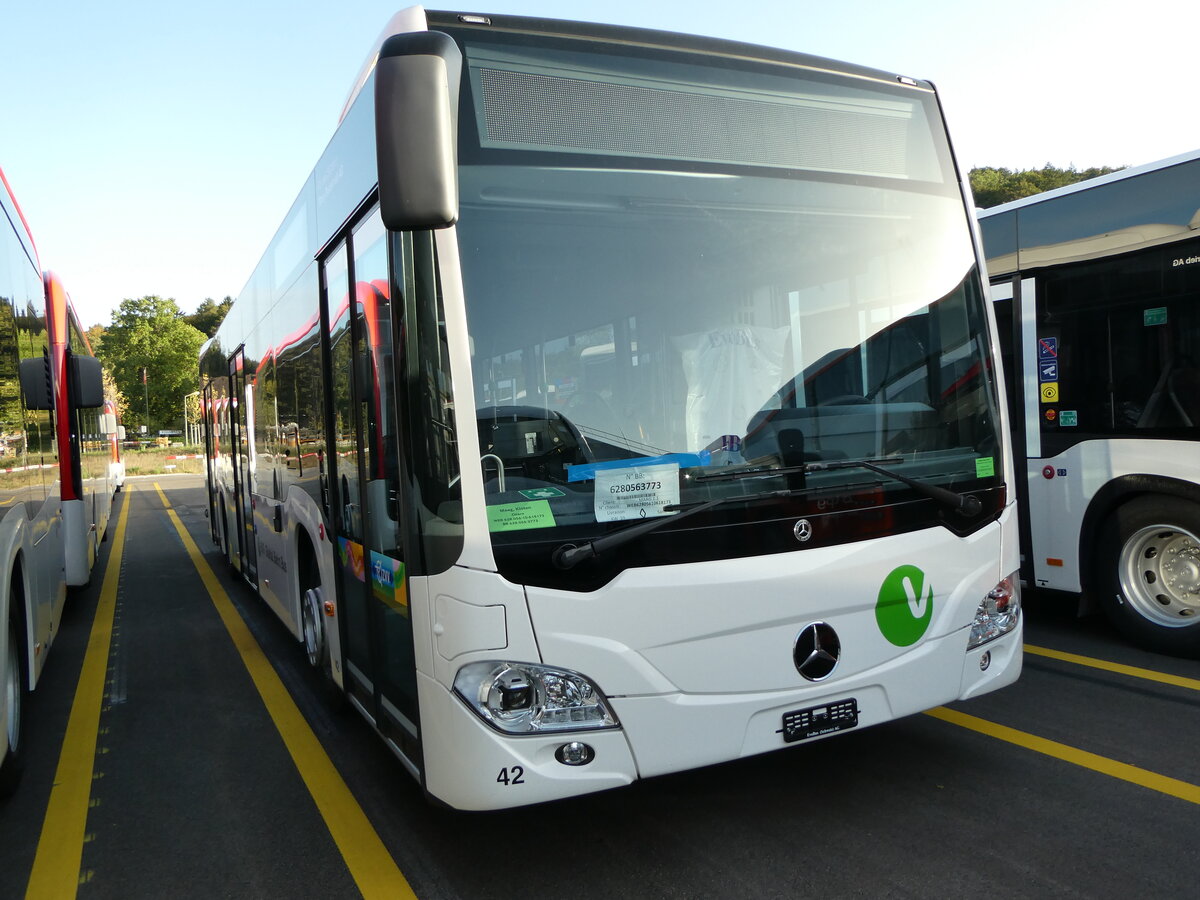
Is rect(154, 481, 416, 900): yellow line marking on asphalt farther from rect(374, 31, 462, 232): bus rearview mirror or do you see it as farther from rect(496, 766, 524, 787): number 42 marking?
rect(374, 31, 462, 232): bus rearview mirror

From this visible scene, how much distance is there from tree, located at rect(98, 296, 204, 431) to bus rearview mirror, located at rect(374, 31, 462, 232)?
3128 inches

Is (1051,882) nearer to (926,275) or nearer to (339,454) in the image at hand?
(926,275)

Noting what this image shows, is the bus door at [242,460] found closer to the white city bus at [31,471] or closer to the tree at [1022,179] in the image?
the white city bus at [31,471]

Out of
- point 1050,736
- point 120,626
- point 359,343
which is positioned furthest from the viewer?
point 120,626

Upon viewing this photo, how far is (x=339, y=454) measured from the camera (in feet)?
14.8

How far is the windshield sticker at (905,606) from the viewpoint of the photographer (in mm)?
3455

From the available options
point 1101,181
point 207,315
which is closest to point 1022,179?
point 1101,181

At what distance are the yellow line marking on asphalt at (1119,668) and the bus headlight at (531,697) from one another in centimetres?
383

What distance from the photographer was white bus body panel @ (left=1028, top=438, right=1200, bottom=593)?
5684 millimetres

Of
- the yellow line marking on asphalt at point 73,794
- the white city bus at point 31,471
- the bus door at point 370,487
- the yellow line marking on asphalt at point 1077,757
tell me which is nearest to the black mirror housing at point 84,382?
the white city bus at point 31,471

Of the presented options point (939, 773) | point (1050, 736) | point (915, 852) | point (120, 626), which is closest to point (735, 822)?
point (915, 852)

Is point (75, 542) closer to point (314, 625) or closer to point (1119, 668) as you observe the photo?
point (314, 625)

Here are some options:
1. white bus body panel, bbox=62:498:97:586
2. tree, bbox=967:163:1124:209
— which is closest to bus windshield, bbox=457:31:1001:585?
white bus body panel, bbox=62:498:97:586

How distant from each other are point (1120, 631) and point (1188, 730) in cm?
177
